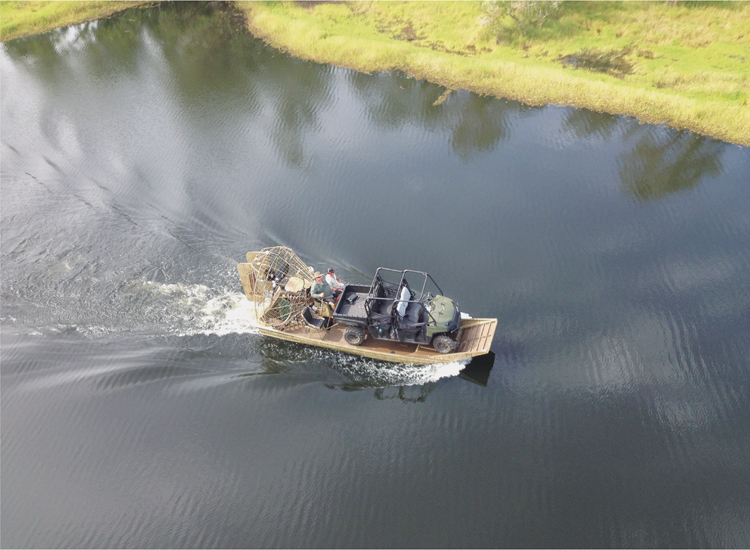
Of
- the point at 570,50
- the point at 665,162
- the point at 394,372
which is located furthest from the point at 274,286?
the point at 570,50

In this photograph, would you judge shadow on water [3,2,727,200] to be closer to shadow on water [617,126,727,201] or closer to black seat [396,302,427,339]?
shadow on water [617,126,727,201]

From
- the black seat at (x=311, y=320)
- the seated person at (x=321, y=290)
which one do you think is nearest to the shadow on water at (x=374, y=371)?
the black seat at (x=311, y=320)

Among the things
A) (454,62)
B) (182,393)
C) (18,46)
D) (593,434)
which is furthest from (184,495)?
(18,46)

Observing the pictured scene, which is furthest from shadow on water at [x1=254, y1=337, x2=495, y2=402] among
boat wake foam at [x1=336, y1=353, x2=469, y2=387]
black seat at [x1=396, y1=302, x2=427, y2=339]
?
black seat at [x1=396, y1=302, x2=427, y2=339]

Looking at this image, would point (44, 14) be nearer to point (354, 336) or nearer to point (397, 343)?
point (354, 336)

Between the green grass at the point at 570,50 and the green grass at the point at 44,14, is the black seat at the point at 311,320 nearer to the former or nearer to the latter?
the green grass at the point at 570,50

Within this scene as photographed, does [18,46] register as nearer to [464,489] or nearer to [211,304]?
[211,304]
